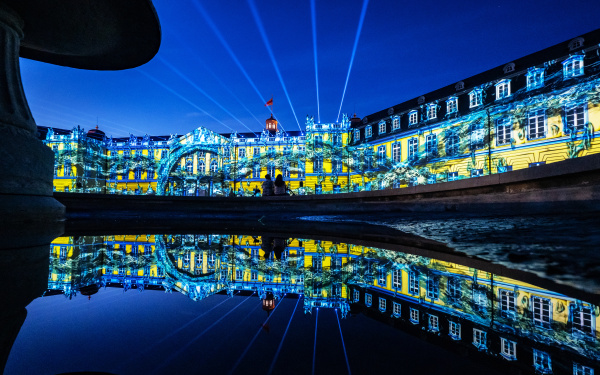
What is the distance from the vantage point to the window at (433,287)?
1.56 metres

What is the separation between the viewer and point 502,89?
23.5 m

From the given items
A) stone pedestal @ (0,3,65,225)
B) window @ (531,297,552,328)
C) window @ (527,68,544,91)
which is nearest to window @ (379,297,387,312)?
window @ (531,297,552,328)

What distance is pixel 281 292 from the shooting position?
172 centimetres

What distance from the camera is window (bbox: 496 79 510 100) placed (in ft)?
Result: 74.6

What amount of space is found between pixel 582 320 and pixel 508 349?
352 millimetres

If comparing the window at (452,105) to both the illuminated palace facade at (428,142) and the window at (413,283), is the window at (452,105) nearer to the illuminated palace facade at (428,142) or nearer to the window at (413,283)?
the illuminated palace facade at (428,142)

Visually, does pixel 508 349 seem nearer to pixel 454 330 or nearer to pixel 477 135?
pixel 454 330

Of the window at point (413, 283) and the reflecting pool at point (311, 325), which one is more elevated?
the reflecting pool at point (311, 325)

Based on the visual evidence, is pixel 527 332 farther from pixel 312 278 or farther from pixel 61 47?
pixel 61 47

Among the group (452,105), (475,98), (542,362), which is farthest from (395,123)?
(542,362)

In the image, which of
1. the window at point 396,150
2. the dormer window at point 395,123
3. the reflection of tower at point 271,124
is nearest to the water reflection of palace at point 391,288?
the window at point 396,150

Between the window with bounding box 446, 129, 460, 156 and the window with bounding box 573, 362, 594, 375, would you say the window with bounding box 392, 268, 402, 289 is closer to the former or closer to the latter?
the window with bounding box 573, 362, 594, 375

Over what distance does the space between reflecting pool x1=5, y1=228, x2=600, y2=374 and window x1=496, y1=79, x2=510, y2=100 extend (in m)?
25.1

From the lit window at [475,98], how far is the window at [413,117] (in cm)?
445
